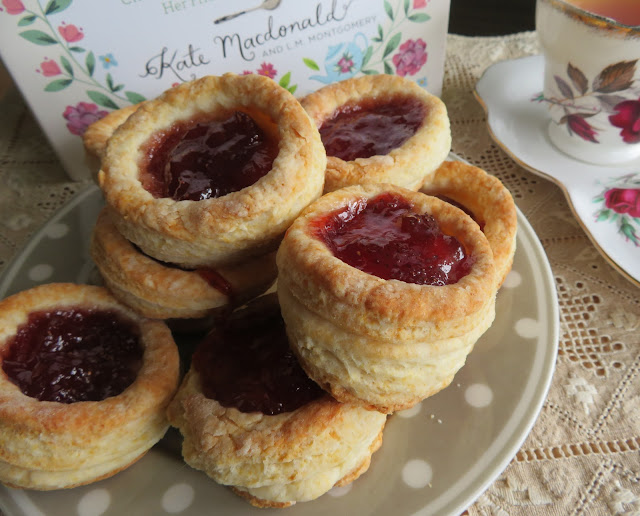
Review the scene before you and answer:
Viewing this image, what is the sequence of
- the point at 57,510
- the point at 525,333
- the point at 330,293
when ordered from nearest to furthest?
the point at 330,293 < the point at 57,510 < the point at 525,333

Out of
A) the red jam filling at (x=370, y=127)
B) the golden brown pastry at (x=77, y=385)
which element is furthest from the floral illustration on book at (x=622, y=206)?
the golden brown pastry at (x=77, y=385)

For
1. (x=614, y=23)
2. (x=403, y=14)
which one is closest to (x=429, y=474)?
(x=614, y=23)

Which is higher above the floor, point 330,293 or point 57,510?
point 330,293

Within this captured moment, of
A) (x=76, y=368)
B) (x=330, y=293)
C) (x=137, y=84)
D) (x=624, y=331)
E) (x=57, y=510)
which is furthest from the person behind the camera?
(x=137, y=84)

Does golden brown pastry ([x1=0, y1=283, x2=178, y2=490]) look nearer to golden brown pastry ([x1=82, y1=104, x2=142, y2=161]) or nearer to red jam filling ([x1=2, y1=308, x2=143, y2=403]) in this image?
red jam filling ([x1=2, y1=308, x2=143, y2=403])

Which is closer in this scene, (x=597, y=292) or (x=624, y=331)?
(x=624, y=331)

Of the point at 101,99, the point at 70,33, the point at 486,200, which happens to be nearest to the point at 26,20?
the point at 70,33

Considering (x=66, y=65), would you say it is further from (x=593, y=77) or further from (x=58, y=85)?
(x=593, y=77)

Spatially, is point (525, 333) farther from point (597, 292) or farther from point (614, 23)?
point (614, 23)
